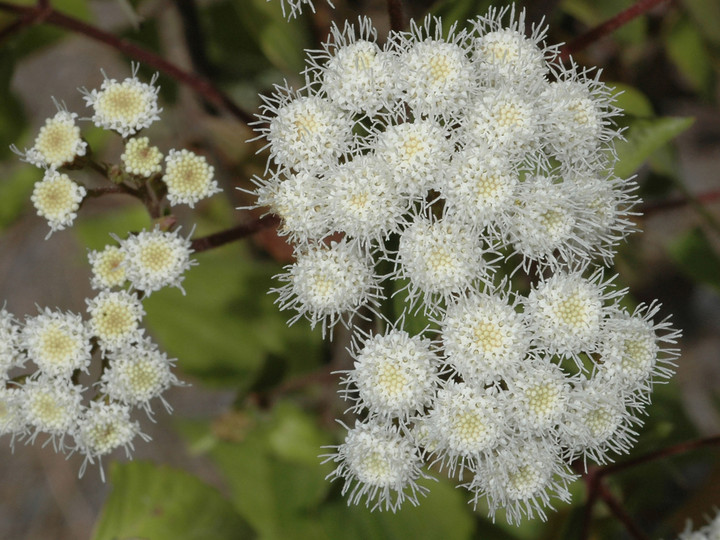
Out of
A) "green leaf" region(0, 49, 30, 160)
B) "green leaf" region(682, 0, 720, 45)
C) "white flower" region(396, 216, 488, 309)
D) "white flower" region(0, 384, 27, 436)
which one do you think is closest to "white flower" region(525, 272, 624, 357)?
"white flower" region(396, 216, 488, 309)

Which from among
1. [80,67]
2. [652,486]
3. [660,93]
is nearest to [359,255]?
[652,486]

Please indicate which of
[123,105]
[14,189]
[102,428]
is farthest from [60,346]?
[14,189]

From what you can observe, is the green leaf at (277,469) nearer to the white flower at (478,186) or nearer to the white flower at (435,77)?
the white flower at (478,186)

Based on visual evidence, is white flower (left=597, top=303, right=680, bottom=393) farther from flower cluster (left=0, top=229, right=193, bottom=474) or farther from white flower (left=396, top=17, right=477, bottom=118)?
flower cluster (left=0, top=229, right=193, bottom=474)

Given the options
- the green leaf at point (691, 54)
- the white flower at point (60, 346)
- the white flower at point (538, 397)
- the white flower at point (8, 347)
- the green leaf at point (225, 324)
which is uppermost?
the green leaf at point (691, 54)

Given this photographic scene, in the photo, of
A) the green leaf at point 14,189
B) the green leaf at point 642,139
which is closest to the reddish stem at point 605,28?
the green leaf at point 642,139

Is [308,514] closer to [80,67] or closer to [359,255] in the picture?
[359,255]
